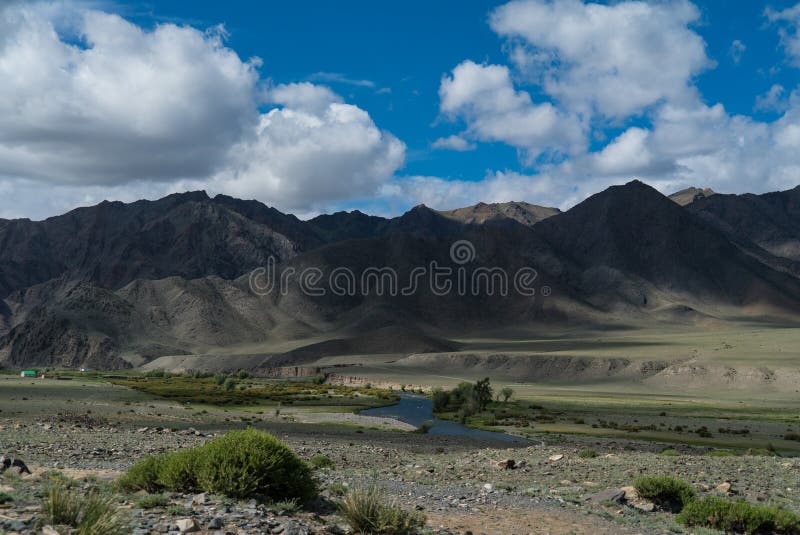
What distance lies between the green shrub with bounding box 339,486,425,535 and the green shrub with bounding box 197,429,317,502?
Result: 182 cm

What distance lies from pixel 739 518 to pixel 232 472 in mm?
11426

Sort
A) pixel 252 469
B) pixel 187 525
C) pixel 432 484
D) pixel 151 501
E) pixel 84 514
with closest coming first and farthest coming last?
pixel 84 514
pixel 187 525
pixel 151 501
pixel 252 469
pixel 432 484

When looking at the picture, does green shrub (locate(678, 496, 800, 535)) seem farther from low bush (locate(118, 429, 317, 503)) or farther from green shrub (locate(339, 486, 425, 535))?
low bush (locate(118, 429, 317, 503))

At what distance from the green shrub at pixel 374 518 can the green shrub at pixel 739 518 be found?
7.62 metres

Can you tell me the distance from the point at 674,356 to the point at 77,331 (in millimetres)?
153417

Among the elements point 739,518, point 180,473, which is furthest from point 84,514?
point 739,518

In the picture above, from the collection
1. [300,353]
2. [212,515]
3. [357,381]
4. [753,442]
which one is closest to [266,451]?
[212,515]

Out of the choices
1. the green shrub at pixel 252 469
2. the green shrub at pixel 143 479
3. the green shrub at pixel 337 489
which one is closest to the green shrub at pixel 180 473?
the green shrub at pixel 143 479

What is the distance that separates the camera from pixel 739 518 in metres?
16.2

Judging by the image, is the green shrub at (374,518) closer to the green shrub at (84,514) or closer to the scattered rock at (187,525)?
the scattered rock at (187,525)

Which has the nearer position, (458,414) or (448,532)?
(448,532)

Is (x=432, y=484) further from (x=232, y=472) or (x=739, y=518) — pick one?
(x=232, y=472)

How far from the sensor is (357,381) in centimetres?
12912

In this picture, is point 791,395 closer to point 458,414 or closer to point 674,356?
point 674,356
